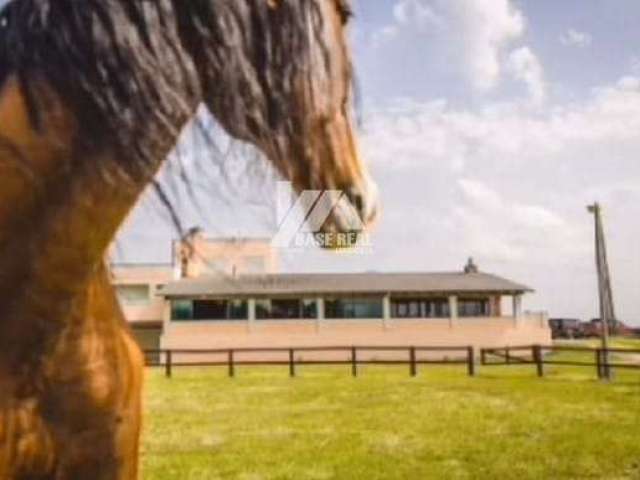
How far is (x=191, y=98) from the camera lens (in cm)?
163

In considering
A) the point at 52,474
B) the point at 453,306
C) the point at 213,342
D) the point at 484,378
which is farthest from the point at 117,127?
the point at 453,306

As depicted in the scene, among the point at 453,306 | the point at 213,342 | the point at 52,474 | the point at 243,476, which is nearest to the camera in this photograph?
the point at 52,474

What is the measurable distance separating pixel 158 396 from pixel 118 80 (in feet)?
54.6

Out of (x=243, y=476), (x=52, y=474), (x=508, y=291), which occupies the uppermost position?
(x=508, y=291)

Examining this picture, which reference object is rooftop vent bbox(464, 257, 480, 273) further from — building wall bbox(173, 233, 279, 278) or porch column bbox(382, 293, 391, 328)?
building wall bbox(173, 233, 279, 278)

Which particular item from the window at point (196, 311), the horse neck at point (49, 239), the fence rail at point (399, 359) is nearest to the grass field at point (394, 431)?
the fence rail at point (399, 359)

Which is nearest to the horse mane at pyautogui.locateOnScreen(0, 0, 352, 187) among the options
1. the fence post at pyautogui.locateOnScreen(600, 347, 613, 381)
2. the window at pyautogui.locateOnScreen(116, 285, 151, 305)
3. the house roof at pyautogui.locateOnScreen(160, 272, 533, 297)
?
the window at pyautogui.locateOnScreen(116, 285, 151, 305)

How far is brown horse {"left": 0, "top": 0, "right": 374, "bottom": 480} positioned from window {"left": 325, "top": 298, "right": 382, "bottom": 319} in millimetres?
38719

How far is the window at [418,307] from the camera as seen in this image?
1645 inches

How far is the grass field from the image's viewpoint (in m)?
8.42

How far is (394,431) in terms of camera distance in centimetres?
1137

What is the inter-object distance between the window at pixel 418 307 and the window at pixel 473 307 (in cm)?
89

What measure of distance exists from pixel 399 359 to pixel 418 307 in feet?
23.3

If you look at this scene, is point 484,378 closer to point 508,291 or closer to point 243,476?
point 243,476
